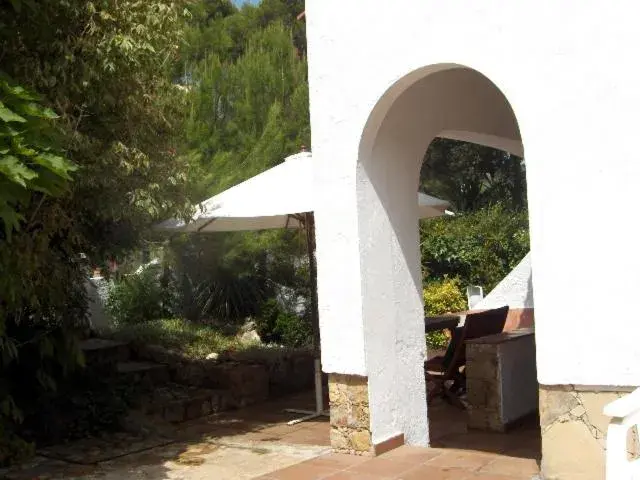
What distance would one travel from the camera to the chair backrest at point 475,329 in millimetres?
7215

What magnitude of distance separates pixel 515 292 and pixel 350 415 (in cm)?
670

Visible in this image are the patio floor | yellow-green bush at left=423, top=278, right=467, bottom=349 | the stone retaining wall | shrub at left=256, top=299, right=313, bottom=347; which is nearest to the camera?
the patio floor

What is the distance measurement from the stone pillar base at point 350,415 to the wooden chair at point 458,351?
5.78ft

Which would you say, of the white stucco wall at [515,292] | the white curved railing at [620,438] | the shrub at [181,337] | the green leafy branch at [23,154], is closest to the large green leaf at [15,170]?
the green leafy branch at [23,154]

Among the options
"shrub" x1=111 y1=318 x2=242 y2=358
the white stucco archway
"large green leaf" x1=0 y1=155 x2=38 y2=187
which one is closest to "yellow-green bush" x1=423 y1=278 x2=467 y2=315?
"shrub" x1=111 y1=318 x2=242 y2=358

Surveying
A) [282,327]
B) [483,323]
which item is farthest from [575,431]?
[282,327]

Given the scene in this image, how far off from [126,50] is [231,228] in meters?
2.86

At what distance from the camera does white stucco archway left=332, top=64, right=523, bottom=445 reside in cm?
572

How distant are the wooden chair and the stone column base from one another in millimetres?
2290

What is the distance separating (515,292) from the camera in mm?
11805

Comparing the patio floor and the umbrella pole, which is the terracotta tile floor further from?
the umbrella pole

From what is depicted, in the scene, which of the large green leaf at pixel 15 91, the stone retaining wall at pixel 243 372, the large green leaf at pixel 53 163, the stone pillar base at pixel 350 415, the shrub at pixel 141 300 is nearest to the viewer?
the large green leaf at pixel 53 163

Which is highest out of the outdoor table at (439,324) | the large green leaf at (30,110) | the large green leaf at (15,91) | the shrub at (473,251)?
the large green leaf at (15,91)

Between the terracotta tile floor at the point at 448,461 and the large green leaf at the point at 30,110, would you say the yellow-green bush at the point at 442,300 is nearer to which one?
the terracotta tile floor at the point at 448,461
